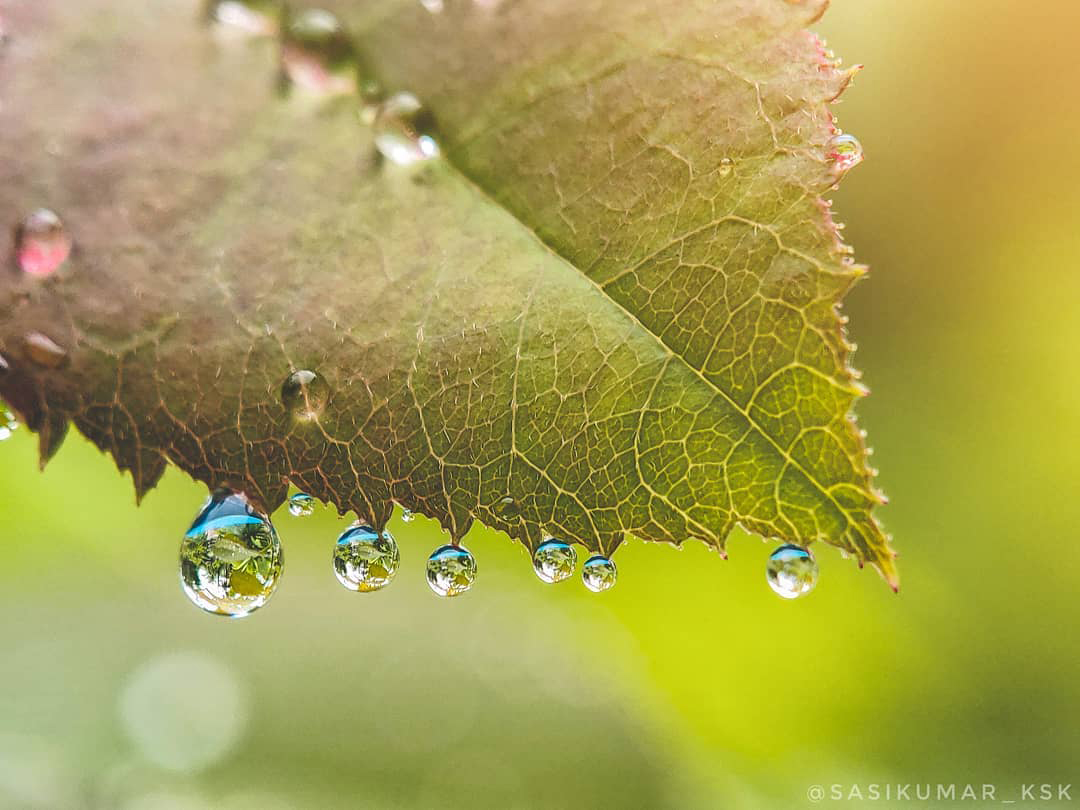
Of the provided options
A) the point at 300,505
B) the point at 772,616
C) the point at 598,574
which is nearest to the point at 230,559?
Answer: the point at 300,505

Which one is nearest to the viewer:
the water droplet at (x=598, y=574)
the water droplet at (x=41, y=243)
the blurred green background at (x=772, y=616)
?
the water droplet at (x=41, y=243)

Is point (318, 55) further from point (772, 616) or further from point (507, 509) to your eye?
point (772, 616)

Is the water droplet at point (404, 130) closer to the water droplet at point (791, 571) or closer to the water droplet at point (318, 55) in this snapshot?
the water droplet at point (318, 55)

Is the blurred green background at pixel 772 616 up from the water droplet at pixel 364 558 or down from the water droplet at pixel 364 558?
up

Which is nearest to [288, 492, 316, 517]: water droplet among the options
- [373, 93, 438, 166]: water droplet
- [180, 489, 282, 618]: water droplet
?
[180, 489, 282, 618]: water droplet

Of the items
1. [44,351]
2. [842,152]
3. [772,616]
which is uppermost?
[772,616]

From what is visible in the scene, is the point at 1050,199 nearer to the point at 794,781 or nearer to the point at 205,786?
the point at 794,781

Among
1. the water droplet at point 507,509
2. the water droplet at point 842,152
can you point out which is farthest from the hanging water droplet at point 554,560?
the water droplet at point 842,152
